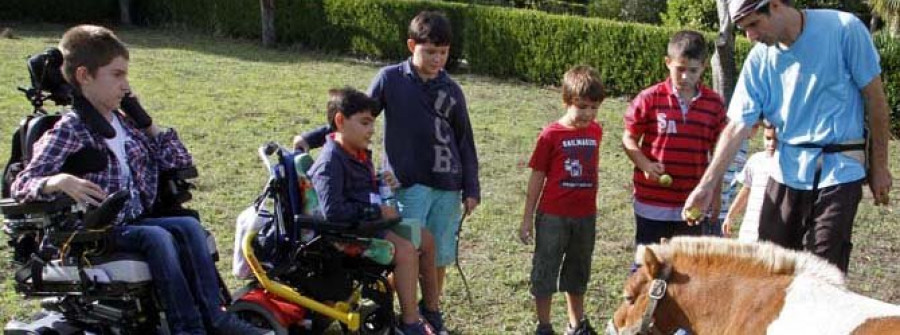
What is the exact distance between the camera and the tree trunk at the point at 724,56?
10.5m

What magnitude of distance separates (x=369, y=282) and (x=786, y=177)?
6.32ft

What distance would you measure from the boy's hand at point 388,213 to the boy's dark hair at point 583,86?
1.07 metres

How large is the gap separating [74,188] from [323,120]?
8.22 m

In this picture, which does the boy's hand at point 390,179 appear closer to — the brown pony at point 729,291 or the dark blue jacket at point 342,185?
the dark blue jacket at point 342,185

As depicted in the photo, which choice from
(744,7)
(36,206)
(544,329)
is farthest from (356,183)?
(744,7)

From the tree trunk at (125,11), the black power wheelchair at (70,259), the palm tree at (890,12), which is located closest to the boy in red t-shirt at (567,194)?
the black power wheelchair at (70,259)

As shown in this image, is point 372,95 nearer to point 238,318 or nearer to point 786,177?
point 238,318

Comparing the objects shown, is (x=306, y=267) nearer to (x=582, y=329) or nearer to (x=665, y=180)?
(x=582, y=329)

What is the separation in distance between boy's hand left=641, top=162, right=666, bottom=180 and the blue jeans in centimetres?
214

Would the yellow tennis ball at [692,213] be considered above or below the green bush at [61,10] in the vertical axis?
above

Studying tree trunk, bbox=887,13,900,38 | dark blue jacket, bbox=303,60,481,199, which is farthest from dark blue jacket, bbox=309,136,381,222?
tree trunk, bbox=887,13,900,38

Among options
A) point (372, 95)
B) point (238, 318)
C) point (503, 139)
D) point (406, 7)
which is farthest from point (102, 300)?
point (406, 7)

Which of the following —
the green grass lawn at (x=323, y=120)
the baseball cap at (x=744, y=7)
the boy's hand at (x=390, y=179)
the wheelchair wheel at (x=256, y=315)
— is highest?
the baseball cap at (x=744, y=7)

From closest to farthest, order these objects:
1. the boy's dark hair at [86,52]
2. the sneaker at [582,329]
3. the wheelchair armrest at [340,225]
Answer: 1. the boy's dark hair at [86,52]
2. the wheelchair armrest at [340,225]
3. the sneaker at [582,329]
